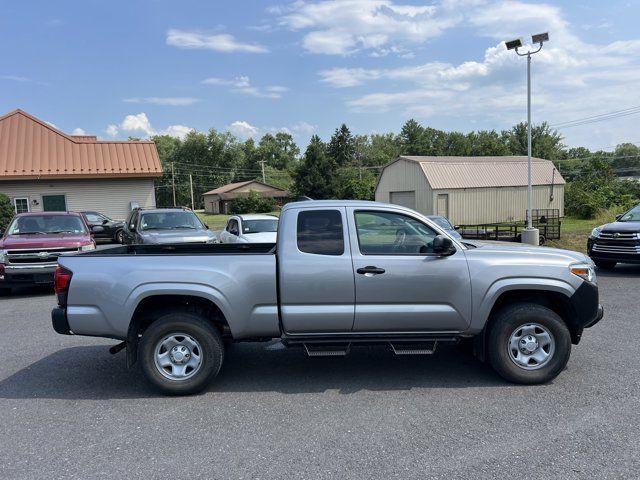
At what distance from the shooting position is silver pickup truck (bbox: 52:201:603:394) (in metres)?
4.92

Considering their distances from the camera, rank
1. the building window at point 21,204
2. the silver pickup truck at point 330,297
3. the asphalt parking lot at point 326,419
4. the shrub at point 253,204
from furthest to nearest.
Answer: the shrub at point 253,204 → the building window at point 21,204 → the silver pickup truck at point 330,297 → the asphalt parking lot at point 326,419

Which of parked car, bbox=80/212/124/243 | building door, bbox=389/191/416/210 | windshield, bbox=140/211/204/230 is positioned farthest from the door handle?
building door, bbox=389/191/416/210

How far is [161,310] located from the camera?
517 cm

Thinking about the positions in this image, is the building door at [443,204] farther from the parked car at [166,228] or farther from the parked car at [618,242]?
the parked car at [166,228]

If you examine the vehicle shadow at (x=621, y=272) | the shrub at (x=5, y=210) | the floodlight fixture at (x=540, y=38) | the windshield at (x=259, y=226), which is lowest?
the vehicle shadow at (x=621, y=272)

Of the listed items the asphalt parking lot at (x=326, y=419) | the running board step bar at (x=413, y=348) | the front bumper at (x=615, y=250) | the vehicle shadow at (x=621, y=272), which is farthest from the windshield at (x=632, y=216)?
the running board step bar at (x=413, y=348)

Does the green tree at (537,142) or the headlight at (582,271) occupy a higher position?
the green tree at (537,142)

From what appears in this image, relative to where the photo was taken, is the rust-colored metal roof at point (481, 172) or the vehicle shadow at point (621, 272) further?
the rust-colored metal roof at point (481, 172)

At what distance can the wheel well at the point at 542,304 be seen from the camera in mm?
5219

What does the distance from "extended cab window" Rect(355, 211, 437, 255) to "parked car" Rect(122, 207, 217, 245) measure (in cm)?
854

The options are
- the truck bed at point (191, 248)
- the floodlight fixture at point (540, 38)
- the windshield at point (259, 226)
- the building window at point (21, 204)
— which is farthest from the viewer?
the building window at point (21, 204)

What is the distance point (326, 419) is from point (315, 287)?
122cm

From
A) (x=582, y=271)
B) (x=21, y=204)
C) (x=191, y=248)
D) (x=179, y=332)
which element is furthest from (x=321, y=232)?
(x=21, y=204)

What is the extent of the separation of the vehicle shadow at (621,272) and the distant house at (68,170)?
20.8m
